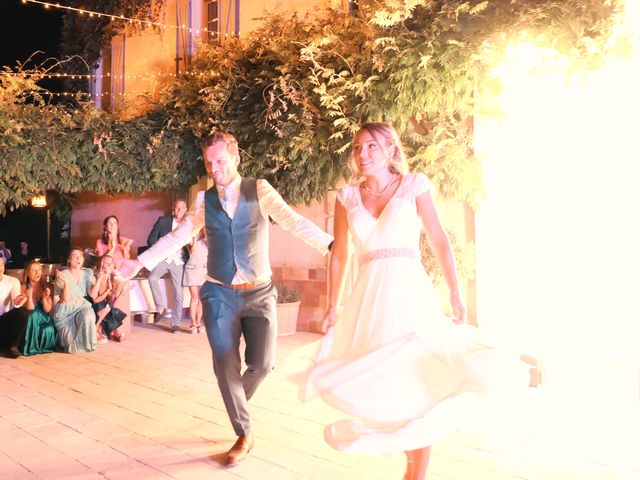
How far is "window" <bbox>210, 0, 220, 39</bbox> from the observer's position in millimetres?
11344

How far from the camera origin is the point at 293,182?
8.41 metres

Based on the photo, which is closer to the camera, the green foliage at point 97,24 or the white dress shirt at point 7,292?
the white dress shirt at point 7,292

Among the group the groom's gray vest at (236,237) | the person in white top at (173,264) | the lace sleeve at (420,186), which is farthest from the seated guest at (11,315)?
the lace sleeve at (420,186)

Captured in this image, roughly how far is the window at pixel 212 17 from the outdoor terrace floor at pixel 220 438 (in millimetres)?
7399

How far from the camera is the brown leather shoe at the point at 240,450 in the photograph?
11.9ft

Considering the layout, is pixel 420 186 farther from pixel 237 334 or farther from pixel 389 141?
pixel 237 334

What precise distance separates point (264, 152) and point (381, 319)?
604cm

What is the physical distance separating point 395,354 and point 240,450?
1505 mm

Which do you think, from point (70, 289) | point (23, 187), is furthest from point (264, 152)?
point (23, 187)

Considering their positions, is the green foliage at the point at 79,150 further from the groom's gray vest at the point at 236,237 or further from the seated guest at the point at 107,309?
the groom's gray vest at the point at 236,237

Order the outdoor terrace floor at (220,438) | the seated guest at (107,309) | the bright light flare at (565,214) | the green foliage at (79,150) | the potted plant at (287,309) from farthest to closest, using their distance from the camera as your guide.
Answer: the green foliage at (79,150), the potted plant at (287,309), the seated guest at (107,309), the bright light flare at (565,214), the outdoor terrace floor at (220,438)

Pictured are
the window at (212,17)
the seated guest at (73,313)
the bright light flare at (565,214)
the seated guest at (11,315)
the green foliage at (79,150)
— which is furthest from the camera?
the window at (212,17)

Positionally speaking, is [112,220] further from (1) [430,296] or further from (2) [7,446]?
(1) [430,296]

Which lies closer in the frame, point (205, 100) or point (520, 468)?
point (520, 468)
